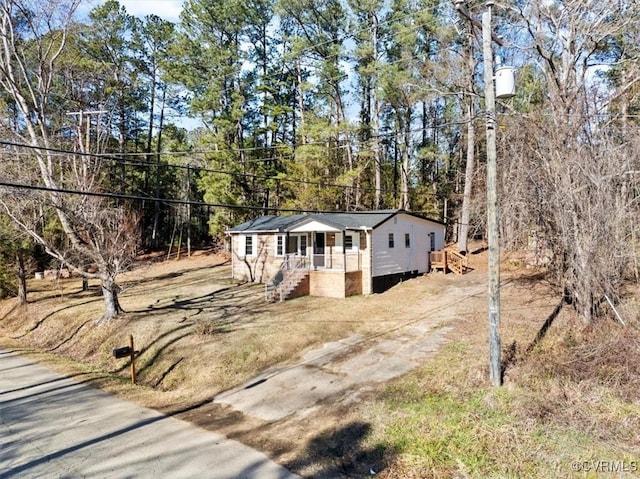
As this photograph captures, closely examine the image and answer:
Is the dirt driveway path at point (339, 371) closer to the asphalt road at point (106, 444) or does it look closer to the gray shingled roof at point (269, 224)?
the asphalt road at point (106, 444)

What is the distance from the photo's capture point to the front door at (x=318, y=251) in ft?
59.4

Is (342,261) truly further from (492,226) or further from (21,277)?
(21,277)

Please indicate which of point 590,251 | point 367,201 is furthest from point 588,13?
point 367,201

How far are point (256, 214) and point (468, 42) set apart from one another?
1864 centimetres

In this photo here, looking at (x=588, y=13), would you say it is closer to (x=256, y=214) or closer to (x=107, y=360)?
(x=107, y=360)

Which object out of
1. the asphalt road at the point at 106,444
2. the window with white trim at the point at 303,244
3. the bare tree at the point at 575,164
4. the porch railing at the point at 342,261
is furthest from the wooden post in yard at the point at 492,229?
the window with white trim at the point at 303,244

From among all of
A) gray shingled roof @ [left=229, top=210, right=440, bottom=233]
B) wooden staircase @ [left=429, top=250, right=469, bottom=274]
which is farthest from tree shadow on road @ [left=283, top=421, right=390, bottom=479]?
wooden staircase @ [left=429, top=250, right=469, bottom=274]

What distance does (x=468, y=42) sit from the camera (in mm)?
22453

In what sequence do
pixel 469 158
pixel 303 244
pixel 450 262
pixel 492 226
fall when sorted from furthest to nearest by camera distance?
1. pixel 469 158
2. pixel 450 262
3. pixel 303 244
4. pixel 492 226

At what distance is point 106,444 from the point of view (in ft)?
20.8

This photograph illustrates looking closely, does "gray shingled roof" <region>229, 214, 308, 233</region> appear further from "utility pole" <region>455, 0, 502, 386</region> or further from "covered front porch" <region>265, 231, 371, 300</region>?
"utility pole" <region>455, 0, 502, 386</region>

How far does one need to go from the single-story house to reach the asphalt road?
8954 millimetres

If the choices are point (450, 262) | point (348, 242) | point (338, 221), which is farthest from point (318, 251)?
point (450, 262)

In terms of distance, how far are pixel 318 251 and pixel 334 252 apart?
200 centimetres
